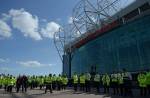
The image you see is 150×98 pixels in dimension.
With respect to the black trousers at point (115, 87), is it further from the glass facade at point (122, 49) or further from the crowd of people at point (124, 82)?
the glass facade at point (122, 49)

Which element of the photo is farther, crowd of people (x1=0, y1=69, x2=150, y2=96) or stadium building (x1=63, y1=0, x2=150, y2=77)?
stadium building (x1=63, y1=0, x2=150, y2=77)

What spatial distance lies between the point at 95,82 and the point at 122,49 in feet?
54.8

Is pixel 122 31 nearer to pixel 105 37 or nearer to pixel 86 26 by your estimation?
pixel 105 37

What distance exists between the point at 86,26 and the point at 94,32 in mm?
5582

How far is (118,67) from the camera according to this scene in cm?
4169

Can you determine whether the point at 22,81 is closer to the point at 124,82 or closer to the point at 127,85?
the point at 124,82

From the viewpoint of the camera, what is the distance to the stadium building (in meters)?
36.1

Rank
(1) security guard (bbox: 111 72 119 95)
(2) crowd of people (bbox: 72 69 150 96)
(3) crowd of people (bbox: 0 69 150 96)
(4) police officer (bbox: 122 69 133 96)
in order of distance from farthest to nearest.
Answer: (1) security guard (bbox: 111 72 119 95)
(4) police officer (bbox: 122 69 133 96)
(3) crowd of people (bbox: 0 69 150 96)
(2) crowd of people (bbox: 72 69 150 96)

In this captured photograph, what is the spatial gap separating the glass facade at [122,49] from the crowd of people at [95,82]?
11.5 metres

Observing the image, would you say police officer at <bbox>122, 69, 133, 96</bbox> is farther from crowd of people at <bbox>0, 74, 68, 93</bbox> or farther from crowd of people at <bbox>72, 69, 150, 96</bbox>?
crowd of people at <bbox>0, 74, 68, 93</bbox>

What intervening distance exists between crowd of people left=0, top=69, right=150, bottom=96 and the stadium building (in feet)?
38.7

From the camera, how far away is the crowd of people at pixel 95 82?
1825 cm

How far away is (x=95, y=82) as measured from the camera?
25.0 meters

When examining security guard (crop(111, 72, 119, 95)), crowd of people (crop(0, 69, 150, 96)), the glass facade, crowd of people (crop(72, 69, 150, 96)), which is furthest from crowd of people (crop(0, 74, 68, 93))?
the glass facade
